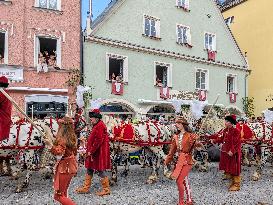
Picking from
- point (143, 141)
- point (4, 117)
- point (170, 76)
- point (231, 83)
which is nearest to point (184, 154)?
point (143, 141)

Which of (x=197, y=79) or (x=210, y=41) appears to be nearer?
(x=197, y=79)

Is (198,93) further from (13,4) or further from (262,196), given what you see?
(262,196)

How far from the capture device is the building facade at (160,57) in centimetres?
1884

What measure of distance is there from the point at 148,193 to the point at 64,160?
2.88m

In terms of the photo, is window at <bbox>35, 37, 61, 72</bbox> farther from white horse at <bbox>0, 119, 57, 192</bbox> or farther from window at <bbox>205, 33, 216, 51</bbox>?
window at <bbox>205, 33, 216, 51</bbox>

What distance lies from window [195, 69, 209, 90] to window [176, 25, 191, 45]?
190cm

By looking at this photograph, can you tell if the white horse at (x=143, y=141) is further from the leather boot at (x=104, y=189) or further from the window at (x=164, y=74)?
the window at (x=164, y=74)

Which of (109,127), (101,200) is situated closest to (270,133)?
(109,127)

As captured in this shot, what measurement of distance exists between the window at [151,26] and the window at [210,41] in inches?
162

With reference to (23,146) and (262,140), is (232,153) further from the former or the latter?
(23,146)

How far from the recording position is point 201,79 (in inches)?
922

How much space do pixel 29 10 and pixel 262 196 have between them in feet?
42.2

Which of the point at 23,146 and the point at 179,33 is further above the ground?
the point at 179,33

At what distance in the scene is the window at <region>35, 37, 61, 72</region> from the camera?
55.5 ft
